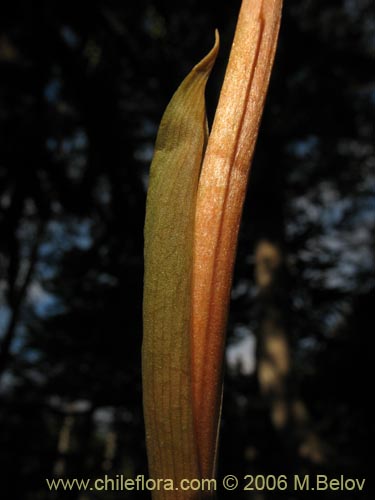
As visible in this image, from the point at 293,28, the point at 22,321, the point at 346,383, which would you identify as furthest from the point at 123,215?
the point at 346,383

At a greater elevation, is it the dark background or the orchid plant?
the dark background

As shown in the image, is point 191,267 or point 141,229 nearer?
point 191,267

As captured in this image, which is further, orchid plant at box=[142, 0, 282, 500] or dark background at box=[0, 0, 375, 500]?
dark background at box=[0, 0, 375, 500]

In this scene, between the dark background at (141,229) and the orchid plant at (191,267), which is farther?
the dark background at (141,229)

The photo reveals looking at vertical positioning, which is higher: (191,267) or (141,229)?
(141,229)
